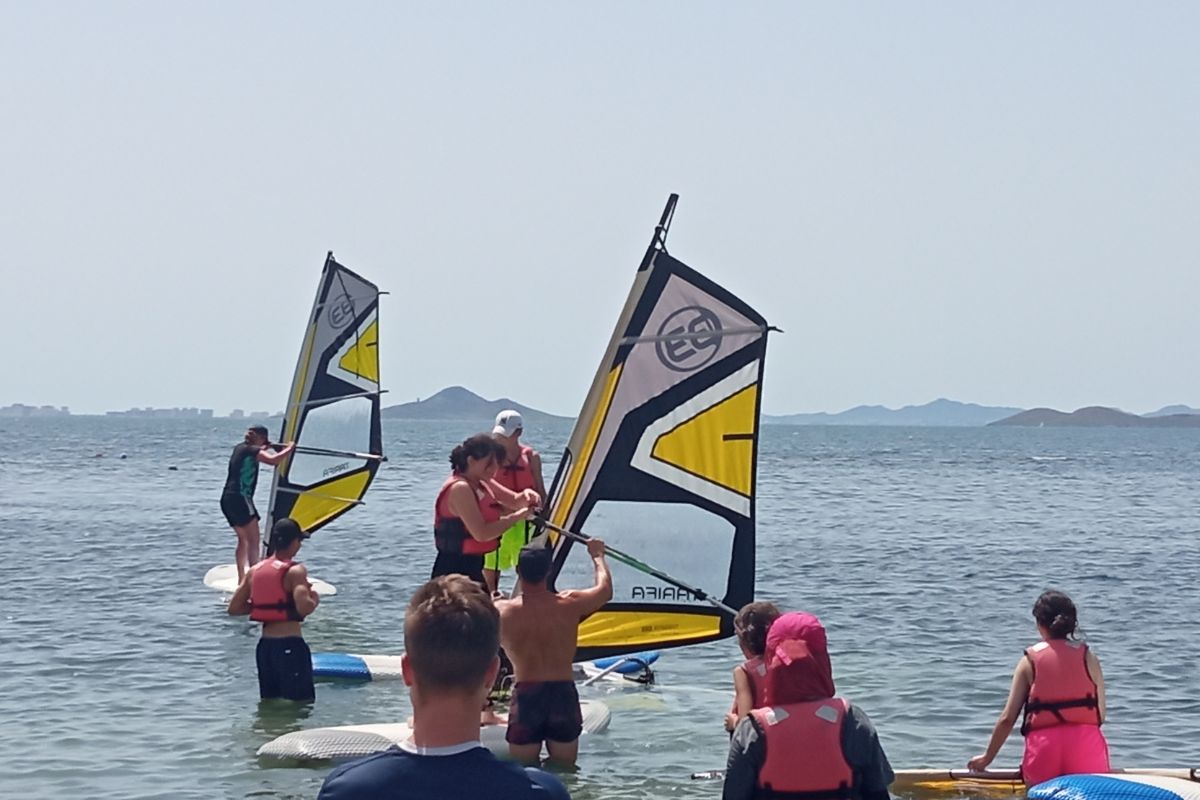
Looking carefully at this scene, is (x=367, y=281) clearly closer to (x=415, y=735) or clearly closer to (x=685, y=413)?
(x=685, y=413)

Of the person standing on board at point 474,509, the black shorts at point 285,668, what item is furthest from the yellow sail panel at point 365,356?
the person standing on board at point 474,509

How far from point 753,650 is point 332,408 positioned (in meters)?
12.6

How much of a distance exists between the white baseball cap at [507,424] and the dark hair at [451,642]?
715cm

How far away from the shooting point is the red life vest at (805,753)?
205 inches

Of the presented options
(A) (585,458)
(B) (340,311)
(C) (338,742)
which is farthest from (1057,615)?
(B) (340,311)

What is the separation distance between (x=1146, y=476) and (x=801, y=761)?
65733 mm

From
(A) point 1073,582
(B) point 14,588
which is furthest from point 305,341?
(A) point 1073,582

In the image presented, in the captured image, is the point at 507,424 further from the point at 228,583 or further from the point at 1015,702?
the point at 228,583

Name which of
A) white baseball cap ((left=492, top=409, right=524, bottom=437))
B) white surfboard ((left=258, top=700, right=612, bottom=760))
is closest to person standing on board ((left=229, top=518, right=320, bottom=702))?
white surfboard ((left=258, top=700, right=612, bottom=760))

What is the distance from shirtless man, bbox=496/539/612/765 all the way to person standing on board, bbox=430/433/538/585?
1.11 metres

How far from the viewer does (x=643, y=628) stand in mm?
9508

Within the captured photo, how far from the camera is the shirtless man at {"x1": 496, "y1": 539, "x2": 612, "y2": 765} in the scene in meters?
8.50

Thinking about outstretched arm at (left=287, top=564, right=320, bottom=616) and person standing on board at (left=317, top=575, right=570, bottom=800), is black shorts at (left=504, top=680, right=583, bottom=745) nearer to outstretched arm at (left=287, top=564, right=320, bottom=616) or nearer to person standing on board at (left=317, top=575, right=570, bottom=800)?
outstretched arm at (left=287, top=564, right=320, bottom=616)

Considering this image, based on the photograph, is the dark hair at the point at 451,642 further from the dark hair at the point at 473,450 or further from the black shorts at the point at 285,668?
the black shorts at the point at 285,668
